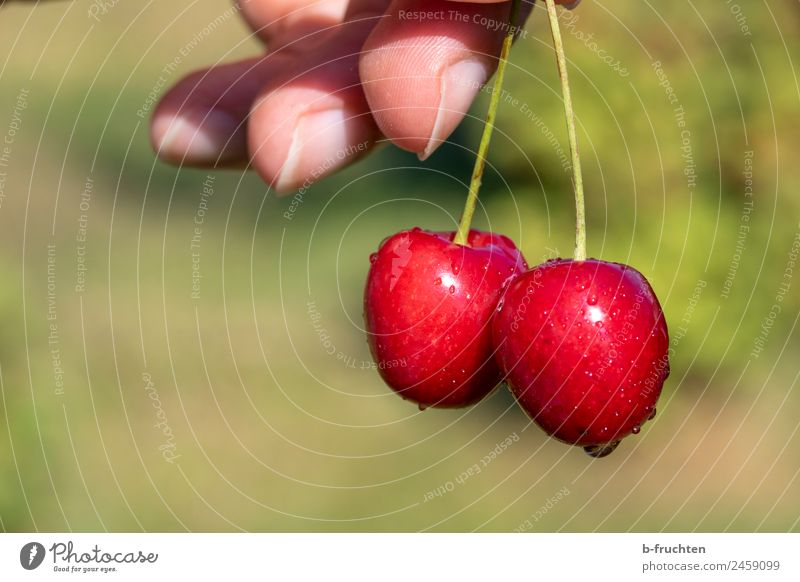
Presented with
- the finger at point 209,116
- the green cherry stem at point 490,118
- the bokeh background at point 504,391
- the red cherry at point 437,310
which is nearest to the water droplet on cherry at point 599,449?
the red cherry at point 437,310

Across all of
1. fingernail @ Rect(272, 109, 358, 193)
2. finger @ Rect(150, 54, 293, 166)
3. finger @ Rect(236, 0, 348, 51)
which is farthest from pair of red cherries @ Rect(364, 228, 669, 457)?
finger @ Rect(236, 0, 348, 51)

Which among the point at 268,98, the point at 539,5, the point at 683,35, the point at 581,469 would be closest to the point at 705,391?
the point at 581,469

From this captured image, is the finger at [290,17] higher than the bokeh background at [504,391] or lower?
higher

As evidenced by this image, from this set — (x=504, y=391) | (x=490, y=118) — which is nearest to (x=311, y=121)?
(x=490, y=118)

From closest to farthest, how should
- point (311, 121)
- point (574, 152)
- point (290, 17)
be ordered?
point (574, 152) < point (311, 121) < point (290, 17)

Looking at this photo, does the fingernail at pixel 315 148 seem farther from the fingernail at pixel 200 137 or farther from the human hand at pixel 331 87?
the fingernail at pixel 200 137

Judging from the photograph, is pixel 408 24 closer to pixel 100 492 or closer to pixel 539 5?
pixel 539 5

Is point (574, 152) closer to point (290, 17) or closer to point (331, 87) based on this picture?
point (331, 87)
